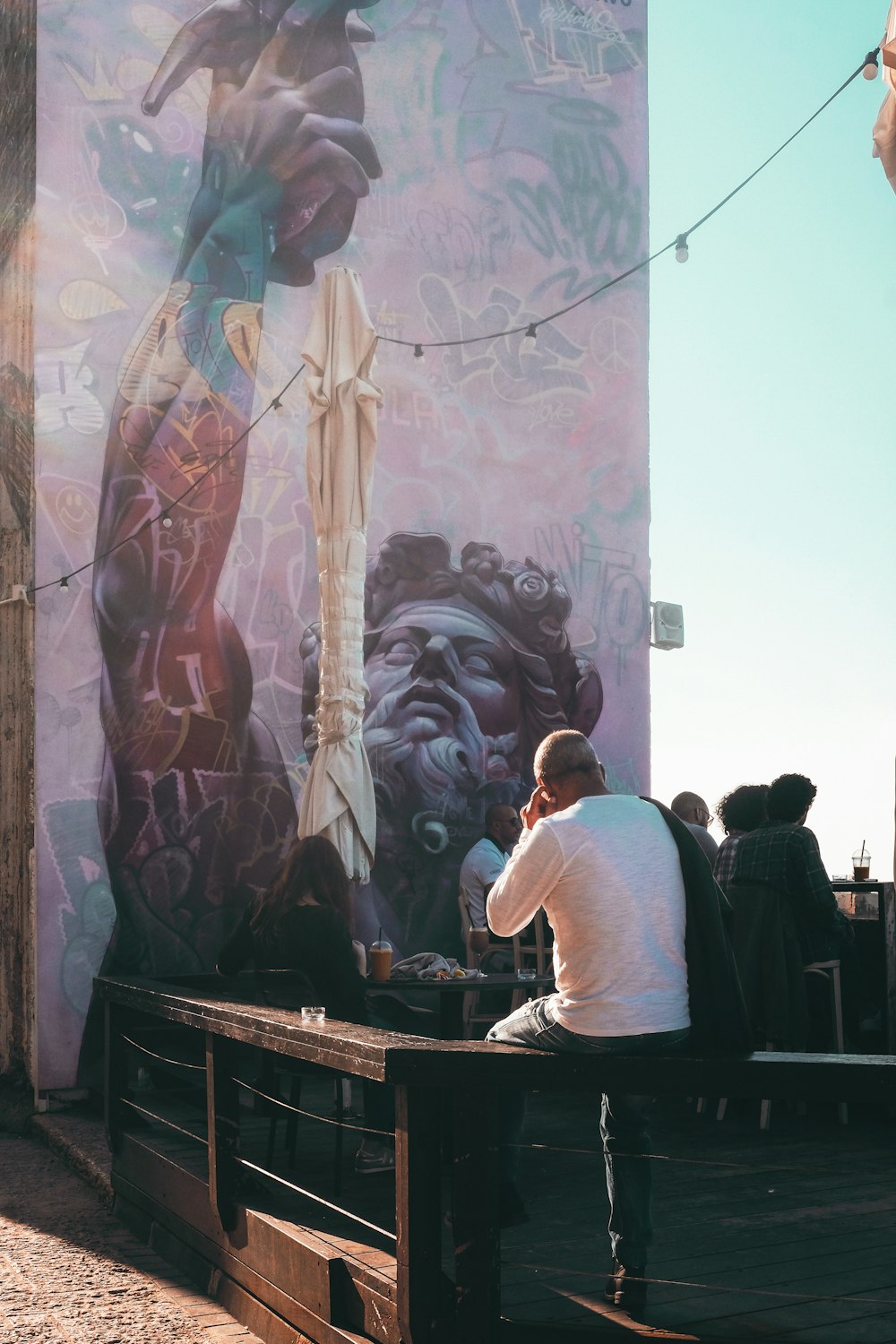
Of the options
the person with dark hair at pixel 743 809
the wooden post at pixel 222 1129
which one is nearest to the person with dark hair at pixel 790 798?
the person with dark hair at pixel 743 809

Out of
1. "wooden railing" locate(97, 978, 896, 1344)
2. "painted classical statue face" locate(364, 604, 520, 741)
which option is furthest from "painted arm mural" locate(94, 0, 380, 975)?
"wooden railing" locate(97, 978, 896, 1344)

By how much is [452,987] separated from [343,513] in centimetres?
383

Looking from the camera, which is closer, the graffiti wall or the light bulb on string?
the light bulb on string

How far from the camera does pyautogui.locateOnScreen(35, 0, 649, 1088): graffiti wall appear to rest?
28.8ft

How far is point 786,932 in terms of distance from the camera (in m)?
6.66

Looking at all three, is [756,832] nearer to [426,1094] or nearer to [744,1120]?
[744,1120]

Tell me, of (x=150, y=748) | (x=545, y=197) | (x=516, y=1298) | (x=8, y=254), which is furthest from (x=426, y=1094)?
(x=545, y=197)

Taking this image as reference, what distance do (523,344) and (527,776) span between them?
125 inches

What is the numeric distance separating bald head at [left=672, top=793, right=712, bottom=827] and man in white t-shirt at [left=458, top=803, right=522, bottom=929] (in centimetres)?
100

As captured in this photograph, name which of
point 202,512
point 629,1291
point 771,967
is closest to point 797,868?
point 771,967

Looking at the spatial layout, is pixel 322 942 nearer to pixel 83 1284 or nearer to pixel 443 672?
pixel 83 1284

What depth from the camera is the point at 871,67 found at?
19.5ft

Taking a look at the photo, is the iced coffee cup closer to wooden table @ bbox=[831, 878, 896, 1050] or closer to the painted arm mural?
wooden table @ bbox=[831, 878, 896, 1050]

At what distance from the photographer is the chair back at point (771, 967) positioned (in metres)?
6.58
